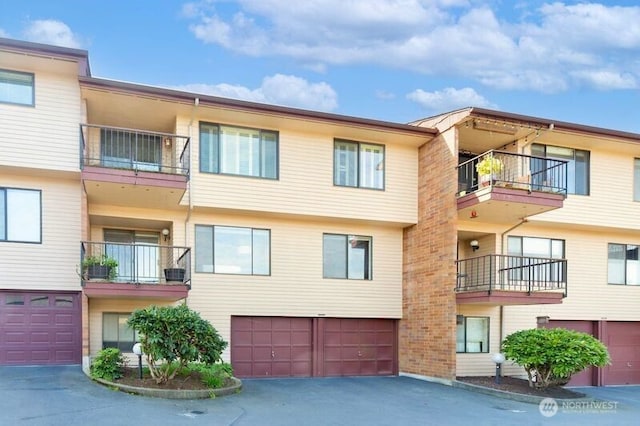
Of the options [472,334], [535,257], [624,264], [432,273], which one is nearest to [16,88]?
[432,273]

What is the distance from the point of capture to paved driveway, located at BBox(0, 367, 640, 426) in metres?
8.87

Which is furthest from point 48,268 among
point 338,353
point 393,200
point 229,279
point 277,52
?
point 277,52

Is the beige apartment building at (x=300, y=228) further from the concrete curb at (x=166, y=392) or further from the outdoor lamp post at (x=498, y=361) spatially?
the concrete curb at (x=166, y=392)

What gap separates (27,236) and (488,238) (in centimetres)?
1256

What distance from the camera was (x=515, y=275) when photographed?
15688 mm

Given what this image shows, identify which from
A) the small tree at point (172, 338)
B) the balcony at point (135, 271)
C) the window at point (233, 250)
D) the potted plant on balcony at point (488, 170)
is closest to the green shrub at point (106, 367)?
the small tree at point (172, 338)

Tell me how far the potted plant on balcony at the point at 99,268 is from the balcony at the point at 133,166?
171 cm

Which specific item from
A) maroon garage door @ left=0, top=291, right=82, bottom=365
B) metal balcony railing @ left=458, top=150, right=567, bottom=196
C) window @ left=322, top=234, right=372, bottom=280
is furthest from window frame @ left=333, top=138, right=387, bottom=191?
maroon garage door @ left=0, top=291, right=82, bottom=365

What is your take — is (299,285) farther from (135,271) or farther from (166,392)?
(166,392)

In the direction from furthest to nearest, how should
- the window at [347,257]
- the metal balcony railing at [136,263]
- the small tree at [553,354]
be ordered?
the window at [347,257]
the small tree at [553,354]
the metal balcony railing at [136,263]

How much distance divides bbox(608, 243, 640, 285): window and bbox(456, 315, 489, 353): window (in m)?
5.02

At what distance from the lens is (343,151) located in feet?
51.1

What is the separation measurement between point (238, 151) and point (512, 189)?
23.8ft

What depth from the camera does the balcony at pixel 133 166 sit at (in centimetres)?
1223
